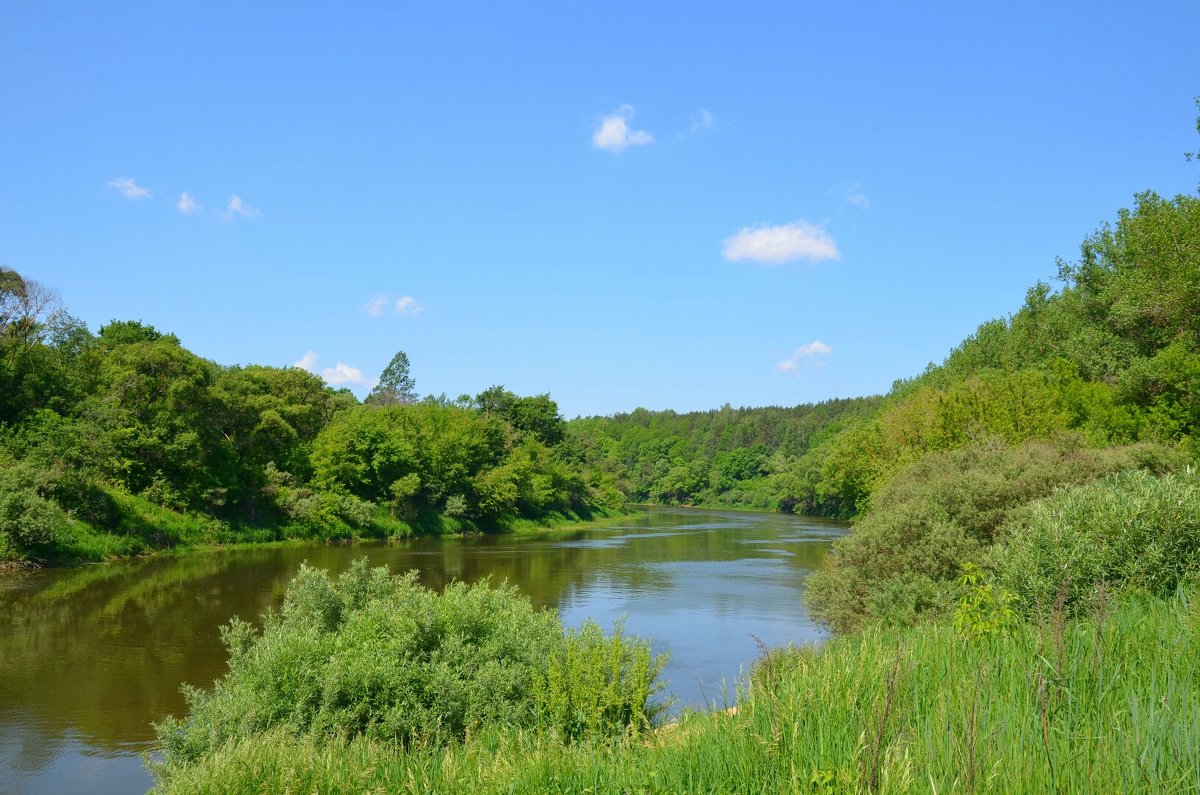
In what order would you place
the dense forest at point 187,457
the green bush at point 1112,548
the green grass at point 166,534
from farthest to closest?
the dense forest at point 187,457 < the green grass at point 166,534 < the green bush at point 1112,548

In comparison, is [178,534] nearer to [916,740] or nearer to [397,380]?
[916,740]

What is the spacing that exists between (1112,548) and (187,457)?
4046 centimetres

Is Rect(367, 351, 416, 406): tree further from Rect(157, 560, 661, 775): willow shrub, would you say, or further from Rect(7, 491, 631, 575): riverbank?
Rect(157, 560, 661, 775): willow shrub

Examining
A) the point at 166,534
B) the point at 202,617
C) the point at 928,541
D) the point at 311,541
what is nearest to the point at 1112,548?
the point at 928,541

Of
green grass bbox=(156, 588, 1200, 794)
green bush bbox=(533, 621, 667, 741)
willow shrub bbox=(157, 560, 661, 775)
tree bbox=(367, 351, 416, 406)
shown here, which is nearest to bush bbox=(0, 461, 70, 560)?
willow shrub bbox=(157, 560, 661, 775)

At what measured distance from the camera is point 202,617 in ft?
74.4

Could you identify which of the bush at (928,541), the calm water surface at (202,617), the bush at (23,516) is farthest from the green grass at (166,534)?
the bush at (928,541)

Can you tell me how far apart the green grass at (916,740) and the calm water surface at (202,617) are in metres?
3.20

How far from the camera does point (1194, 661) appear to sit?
5328 millimetres

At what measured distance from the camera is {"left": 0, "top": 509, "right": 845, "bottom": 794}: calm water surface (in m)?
12.9

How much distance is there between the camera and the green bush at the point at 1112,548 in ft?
28.8

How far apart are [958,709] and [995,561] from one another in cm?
680

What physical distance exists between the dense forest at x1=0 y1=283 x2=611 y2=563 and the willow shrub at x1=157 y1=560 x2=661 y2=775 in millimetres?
24618

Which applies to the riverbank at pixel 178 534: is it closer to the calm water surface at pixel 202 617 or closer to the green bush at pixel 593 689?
the calm water surface at pixel 202 617
